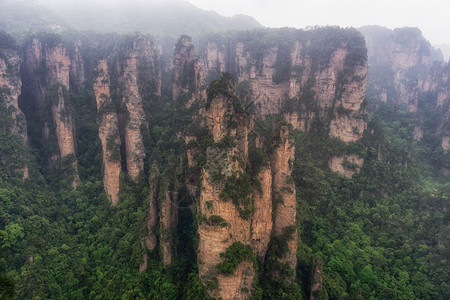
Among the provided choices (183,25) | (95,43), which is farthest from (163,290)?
(183,25)

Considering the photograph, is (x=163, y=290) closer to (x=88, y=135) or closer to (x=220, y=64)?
(x=88, y=135)

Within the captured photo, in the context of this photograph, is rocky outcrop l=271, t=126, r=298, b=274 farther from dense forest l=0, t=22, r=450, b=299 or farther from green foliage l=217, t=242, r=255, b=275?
green foliage l=217, t=242, r=255, b=275

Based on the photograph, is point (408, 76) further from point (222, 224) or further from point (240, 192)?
point (222, 224)

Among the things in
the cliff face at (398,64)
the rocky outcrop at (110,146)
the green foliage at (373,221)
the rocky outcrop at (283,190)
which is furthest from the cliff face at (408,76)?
the rocky outcrop at (110,146)

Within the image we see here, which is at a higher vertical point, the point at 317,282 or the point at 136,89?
the point at 136,89

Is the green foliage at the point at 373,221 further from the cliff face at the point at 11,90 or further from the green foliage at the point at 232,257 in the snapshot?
the cliff face at the point at 11,90

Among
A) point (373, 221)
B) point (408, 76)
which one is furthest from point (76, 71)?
point (408, 76)

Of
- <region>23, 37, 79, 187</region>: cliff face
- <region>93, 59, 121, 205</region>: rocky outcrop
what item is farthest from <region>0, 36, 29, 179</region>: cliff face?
<region>93, 59, 121, 205</region>: rocky outcrop
